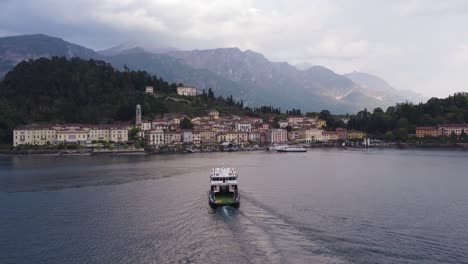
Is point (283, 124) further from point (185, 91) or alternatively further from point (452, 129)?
point (452, 129)

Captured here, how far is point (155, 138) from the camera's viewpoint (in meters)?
57.8

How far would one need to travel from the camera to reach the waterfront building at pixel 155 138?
57438mm

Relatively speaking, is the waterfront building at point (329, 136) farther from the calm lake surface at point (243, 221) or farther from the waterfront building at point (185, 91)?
the calm lake surface at point (243, 221)

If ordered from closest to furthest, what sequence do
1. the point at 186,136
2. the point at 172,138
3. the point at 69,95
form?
the point at 172,138 < the point at 186,136 < the point at 69,95

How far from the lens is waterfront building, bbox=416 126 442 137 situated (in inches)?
2587

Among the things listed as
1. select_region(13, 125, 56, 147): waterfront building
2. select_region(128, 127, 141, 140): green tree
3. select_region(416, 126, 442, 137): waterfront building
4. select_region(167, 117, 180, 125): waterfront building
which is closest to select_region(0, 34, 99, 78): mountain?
select_region(167, 117, 180, 125): waterfront building

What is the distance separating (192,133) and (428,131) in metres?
33.0

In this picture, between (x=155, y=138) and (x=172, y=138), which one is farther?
(x=172, y=138)

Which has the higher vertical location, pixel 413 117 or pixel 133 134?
pixel 413 117

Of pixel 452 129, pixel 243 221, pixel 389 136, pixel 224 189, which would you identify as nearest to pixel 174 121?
pixel 389 136

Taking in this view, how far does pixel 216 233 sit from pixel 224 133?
50.9 m

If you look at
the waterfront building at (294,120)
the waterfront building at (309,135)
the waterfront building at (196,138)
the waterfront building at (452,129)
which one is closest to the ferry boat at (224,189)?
the waterfront building at (196,138)

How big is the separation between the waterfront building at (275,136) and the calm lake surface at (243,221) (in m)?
42.4

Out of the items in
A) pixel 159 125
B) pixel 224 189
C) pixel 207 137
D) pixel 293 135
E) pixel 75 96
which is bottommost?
pixel 224 189
